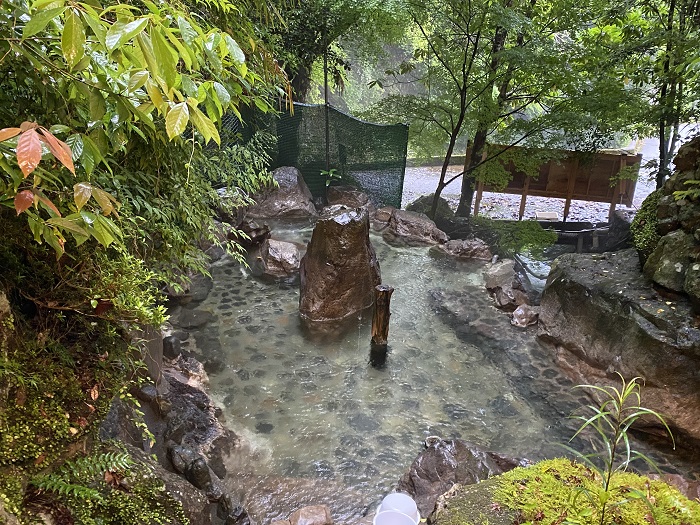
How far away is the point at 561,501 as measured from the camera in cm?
149

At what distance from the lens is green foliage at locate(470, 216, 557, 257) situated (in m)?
6.93

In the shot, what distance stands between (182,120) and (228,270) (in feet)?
18.0

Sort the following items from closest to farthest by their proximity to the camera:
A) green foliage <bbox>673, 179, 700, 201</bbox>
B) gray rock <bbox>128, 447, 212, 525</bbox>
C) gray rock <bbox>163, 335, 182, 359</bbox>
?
gray rock <bbox>128, 447, 212, 525</bbox> → green foliage <bbox>673, 179, 700, 201</bbox> → gray rock <bbox>163, 335, 182, 359</bbox>

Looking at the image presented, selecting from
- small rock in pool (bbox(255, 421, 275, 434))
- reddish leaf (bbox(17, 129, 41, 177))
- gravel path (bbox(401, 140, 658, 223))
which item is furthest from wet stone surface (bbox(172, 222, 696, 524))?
gravel path (bbox(401, 140, 658, 223))

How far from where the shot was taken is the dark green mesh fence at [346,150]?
8.41 meters

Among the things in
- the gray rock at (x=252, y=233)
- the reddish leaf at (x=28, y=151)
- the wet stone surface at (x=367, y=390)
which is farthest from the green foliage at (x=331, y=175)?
the reddish leaf at (x=28, y=151)

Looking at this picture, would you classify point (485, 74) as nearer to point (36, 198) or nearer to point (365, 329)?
point (365, 329)

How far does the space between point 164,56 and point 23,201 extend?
0.49 m

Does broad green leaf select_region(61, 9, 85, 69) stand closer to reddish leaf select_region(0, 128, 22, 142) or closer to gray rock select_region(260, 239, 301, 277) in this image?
reddish leaf select_region(0, 128, 22, 142)

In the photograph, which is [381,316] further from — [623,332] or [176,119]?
[176,119]

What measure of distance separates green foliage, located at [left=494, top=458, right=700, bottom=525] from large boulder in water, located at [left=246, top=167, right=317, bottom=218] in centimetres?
712

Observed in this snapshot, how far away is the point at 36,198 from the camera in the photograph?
1.07 metres

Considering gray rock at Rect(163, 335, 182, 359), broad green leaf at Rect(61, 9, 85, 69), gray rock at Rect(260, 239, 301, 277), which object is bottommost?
gray rock at Rect(163, 335, 182, 359)

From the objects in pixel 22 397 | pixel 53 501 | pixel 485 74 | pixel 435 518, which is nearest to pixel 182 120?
pixel 22 397
